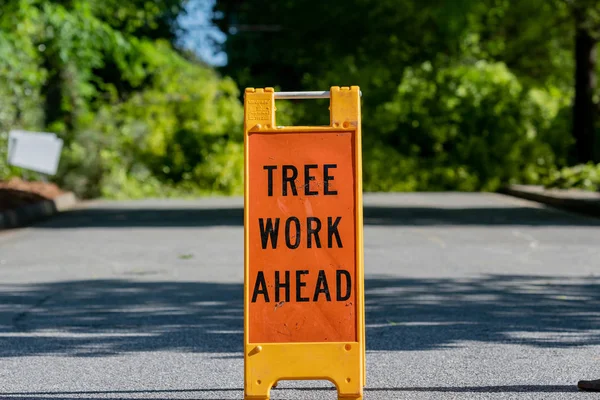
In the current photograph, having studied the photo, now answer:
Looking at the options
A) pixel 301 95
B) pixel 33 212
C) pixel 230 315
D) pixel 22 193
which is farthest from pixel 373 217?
pixel 301 95

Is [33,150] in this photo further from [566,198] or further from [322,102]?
[322,102]

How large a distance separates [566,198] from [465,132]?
1196 cm

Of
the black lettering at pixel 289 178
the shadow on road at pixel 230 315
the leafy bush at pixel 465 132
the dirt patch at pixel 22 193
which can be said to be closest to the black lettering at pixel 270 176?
the black lettering at pixel 289 178

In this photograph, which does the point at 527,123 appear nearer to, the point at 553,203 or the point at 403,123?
the point at 403,123

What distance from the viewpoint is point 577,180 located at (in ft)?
93.0

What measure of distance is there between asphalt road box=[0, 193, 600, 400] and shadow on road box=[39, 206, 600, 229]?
37.0 inches

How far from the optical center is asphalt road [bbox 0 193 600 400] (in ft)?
21.9

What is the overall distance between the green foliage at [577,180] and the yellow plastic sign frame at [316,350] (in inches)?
898

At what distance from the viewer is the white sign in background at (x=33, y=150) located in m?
25.3

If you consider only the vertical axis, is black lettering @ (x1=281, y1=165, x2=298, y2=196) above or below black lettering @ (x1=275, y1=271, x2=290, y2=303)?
above

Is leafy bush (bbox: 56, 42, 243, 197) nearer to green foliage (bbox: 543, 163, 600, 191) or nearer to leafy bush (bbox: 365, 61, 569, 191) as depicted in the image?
leafy bush (bbox: 365, 61, 569, 191)

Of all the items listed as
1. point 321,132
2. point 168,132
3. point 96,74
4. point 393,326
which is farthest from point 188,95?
point 321,132

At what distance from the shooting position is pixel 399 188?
35.2 meters

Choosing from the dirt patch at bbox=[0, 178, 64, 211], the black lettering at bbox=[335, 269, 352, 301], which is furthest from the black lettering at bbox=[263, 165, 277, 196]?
the dirt patch at bbox=[0, 178, 64, 211]
